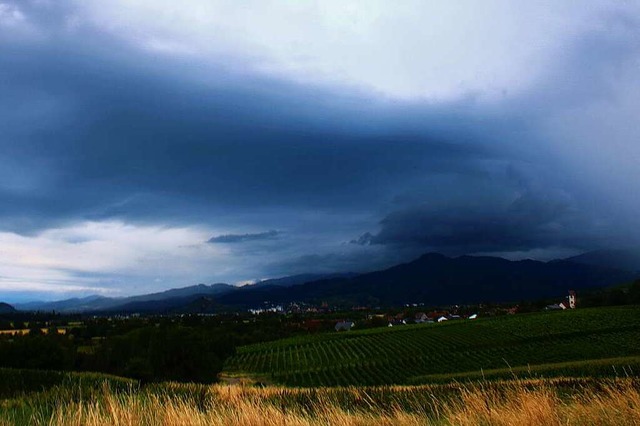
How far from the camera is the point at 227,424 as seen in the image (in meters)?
7.45

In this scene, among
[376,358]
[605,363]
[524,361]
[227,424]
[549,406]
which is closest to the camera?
[227,424]

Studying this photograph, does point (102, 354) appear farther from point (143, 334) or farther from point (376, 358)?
point (376, 358)

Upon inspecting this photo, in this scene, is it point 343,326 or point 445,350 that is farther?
point 343,326

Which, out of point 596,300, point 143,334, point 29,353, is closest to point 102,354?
point 143,334

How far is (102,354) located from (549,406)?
89118 mm

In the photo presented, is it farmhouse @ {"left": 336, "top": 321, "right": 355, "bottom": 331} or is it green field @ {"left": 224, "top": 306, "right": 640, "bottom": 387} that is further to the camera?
farmhouse @ {"left": 336, "top": 321, "right": 355, "bottom": 331}

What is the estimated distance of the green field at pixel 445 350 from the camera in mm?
76562

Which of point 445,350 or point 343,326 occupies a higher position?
point 445,350

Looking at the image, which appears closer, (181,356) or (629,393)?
(629,393)

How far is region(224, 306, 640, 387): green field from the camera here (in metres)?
76.6

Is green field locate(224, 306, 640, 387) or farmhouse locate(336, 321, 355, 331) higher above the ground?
green field locate(224, 306, 640, 387)

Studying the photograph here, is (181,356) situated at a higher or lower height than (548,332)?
higher

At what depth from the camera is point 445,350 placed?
92.5m

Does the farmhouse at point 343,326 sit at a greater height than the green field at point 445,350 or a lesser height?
lesser
